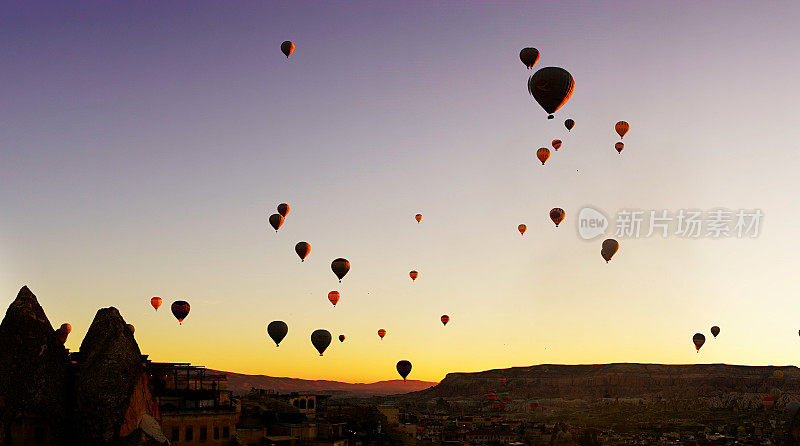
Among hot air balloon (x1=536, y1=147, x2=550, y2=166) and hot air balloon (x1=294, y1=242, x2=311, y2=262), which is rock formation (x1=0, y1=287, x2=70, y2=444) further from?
hot air balloon (x1=536, y1=147, x2=550, y2=166)

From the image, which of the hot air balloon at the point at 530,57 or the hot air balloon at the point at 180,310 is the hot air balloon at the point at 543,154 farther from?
the hot air balloon at the point at 180,310

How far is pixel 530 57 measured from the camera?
6025 centimetres

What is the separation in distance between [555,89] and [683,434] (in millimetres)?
123625

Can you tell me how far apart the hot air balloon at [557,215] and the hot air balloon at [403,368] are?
32812mm

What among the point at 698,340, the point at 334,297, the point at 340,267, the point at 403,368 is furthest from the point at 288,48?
the point at 698,340

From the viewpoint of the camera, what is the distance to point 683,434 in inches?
6117

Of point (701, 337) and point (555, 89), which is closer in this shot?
point (555, 89)

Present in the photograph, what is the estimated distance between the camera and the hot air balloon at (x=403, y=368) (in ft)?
321

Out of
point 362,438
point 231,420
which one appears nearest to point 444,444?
point 362,438

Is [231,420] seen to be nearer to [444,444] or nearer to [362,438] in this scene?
[362,438]

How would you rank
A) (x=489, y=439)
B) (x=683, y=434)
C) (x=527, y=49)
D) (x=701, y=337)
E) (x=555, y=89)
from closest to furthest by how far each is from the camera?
(x=555, y=89)
(x=527, y=49)
(x=701, y=337)
(x=489, y=439)
(x=683, y=434)

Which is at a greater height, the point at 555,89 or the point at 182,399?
the point at 555,89

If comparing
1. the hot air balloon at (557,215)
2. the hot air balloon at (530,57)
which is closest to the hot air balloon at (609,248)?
the hot air balloon at (557,215)

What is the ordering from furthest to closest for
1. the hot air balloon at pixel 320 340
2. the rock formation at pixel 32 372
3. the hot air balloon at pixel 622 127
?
the hot air balloon at pixel 320 340 < the hot air balloon at pixel 622 127 < the rock formation at pixel 32 372
